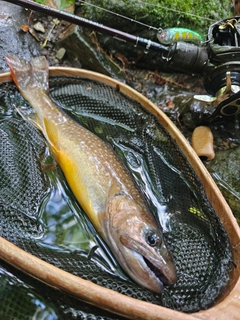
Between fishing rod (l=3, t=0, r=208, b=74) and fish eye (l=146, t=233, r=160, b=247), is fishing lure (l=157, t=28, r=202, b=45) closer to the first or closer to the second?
fishing rod (l=3, t=0, r=208, b=74)

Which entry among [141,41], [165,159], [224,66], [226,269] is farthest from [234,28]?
[226,269]

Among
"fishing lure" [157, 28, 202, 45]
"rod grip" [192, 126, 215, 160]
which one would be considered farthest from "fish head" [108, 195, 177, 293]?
"fishing lure" [157, 28, 202, 45]

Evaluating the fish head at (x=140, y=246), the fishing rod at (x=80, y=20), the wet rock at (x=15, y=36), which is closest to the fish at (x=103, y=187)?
the fish head at (x=140, y=246)

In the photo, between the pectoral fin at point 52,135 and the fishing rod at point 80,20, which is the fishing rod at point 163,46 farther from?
the pectoral fin at point 52,135

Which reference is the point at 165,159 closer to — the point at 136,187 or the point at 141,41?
the point at 136,187

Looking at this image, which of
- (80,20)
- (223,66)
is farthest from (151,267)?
(80,20)

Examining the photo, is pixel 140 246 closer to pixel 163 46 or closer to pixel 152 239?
pixel 152 239
